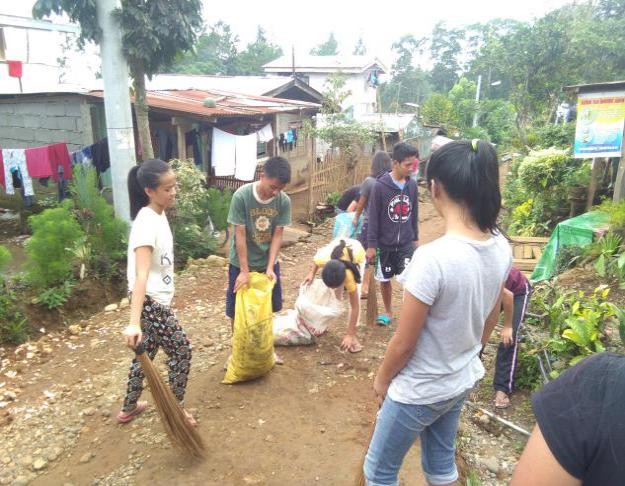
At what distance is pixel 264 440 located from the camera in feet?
9.11

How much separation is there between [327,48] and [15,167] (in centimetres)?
4737

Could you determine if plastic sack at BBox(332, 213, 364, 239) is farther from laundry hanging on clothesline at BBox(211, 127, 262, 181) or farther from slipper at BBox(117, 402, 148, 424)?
laundry hanging on clothesline at BBox(211, 127, 262, 181)

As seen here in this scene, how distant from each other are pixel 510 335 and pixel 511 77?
1789cm

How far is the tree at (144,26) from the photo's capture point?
5.56 metres

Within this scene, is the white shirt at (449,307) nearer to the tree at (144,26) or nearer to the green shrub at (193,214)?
the green shrub at (193,214)

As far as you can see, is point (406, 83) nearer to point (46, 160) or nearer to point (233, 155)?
point (233, 155)

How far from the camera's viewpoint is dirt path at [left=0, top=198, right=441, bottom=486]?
256 centimetres

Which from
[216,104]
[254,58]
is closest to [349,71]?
[254,58]

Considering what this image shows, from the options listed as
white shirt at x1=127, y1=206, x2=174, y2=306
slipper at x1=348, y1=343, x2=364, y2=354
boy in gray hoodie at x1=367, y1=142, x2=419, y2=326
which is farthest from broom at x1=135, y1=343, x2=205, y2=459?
boy in gray hoodie at x1=367, y1=142, x2=419, y2=326

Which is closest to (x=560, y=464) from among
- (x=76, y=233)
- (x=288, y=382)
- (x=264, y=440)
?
(x=264, y=440)

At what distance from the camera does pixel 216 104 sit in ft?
31.4

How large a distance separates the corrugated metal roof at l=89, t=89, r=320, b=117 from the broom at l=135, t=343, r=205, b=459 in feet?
22.2

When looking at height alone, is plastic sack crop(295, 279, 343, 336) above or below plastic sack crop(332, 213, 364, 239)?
below

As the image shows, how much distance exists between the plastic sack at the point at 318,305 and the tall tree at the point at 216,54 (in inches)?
1193
